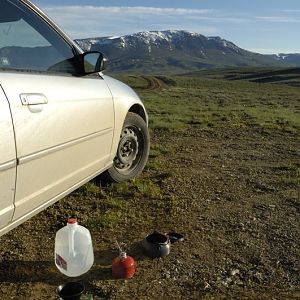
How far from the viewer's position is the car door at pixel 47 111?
272cm

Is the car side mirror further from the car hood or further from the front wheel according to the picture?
the front wheel

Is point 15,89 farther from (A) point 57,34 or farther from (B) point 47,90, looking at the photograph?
(A) point 57,34

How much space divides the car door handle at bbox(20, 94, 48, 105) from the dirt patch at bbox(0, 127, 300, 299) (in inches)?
47.9

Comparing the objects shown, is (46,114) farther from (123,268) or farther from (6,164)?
(123,268)

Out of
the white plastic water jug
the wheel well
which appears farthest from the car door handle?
the wheel well

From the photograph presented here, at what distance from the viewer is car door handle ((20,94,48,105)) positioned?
266cm

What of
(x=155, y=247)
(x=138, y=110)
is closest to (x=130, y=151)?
(x=138, y=110)

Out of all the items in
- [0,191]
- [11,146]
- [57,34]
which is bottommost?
[0,191]

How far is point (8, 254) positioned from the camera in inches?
132

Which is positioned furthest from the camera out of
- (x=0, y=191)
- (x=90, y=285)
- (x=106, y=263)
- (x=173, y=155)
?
(x=173, y=155)

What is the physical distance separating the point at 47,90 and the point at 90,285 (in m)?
1.35

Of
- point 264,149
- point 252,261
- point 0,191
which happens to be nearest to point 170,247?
point 252,261

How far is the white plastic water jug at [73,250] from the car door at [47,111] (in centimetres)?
30

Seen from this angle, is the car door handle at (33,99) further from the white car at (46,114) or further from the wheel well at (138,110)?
the wheel well at (138,110)
